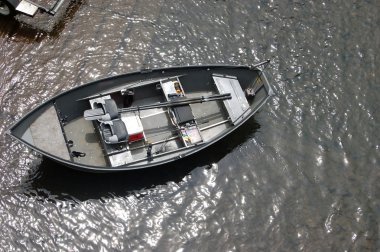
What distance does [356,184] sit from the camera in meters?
25.0

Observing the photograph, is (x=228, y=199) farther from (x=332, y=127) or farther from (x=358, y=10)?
(x=358, y=10)

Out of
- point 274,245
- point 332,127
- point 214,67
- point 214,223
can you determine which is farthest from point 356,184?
point 214,67

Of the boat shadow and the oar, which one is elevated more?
the oar

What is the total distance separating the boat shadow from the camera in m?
22.8

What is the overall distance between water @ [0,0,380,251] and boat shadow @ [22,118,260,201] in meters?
0.05

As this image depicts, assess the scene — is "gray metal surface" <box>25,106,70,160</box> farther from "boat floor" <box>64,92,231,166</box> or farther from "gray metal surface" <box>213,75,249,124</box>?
"gray metal surface" <box>213,75,249,124</box>

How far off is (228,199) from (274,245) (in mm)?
3228

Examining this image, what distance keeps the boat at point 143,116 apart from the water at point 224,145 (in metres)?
A: 1.54

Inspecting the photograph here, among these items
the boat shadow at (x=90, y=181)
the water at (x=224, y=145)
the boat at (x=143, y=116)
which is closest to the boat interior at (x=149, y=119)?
the boat at (x=143, y=116)

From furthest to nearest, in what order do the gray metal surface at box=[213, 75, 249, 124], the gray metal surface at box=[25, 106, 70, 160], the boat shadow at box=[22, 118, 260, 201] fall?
the gray metal surface at box=[213, 75, 249, 124] → the boat shadow at box=[22, 118, 260, 201] → the gray metal surface at box=[25, 106, 70, 160]

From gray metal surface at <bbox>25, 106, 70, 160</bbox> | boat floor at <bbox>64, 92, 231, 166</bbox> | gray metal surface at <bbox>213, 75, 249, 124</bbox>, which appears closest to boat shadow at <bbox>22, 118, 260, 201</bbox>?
boat floor at <bbox>64, 92, 231, 166</bbox>

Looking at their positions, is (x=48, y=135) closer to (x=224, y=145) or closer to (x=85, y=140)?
(x=85, y=140)

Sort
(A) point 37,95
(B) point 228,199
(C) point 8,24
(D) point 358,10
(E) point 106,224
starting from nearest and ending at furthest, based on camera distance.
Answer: (E) point 106,224 < (B) point 228,199 < (A) point 37,95 < (C) point 8,24 < (D) point 358,10

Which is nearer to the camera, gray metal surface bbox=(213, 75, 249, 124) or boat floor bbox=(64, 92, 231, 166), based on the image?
boat floor bbox=(64, 92, 231, 166)
